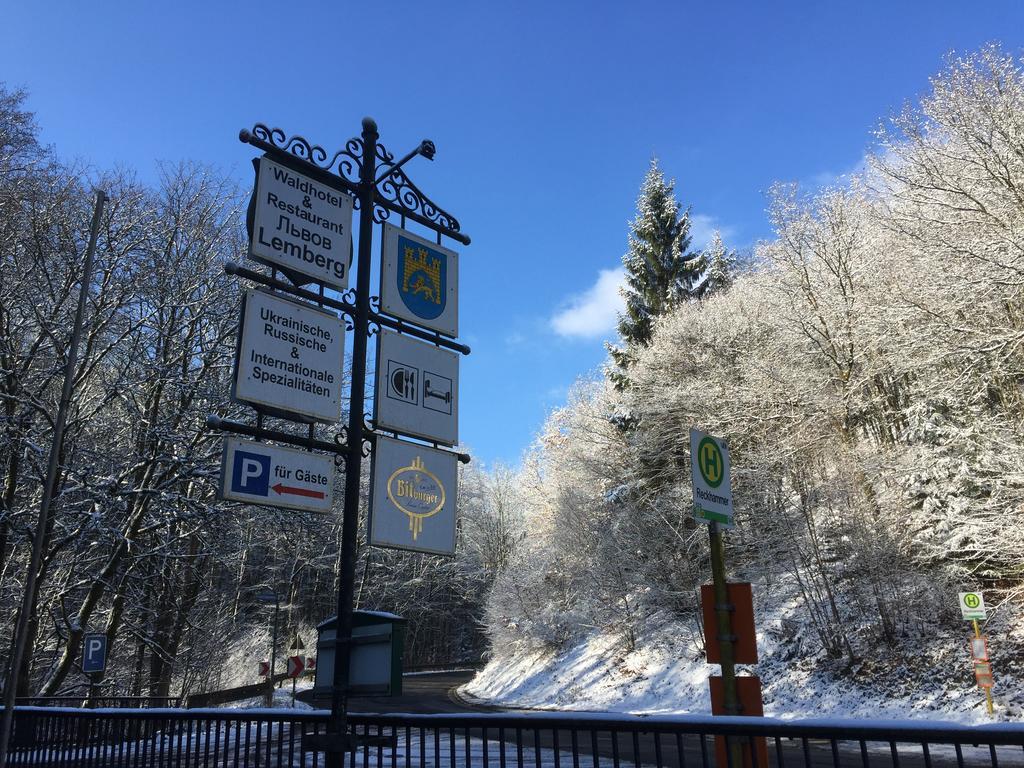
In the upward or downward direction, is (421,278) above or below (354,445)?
above

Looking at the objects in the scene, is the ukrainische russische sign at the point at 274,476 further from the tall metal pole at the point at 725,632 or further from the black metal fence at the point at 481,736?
the tall metal pole at the point at 725,632

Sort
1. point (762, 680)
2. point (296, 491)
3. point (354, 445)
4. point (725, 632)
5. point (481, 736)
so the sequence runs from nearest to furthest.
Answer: point (725, 632) < point (296, 491) < point (354, 445) < point (481, 736) < point (762, 680)

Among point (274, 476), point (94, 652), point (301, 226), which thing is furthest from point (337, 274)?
point (94, 652)

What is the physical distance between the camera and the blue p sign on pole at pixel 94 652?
15250mm

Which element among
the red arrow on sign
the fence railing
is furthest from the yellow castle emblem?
the fence railing

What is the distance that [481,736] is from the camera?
726 centimetres

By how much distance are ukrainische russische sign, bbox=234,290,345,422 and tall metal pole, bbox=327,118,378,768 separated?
8.4 inches

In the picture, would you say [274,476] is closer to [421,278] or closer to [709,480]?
[421,278]

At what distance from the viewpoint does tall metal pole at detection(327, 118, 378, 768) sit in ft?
17.6

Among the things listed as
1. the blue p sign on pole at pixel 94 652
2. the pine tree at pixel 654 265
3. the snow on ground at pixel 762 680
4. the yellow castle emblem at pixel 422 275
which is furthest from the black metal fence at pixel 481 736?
the pine tree at pixel 654 265

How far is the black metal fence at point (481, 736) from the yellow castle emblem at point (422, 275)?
3.73 meters

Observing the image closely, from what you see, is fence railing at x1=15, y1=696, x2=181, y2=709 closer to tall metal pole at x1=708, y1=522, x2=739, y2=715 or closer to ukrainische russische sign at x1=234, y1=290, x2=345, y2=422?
ukrainische russische sign at x1=234, y1=290, x2=345, y2=422

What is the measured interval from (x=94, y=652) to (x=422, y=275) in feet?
43.3

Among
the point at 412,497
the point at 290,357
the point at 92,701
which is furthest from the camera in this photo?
the point at 92,701
